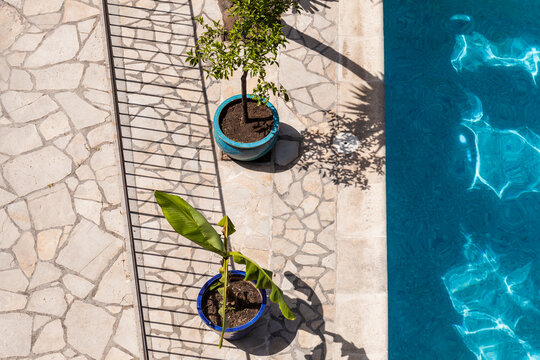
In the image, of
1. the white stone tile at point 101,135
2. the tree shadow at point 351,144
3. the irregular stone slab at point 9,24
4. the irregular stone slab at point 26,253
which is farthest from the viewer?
the irregular stone slab at point 9,24

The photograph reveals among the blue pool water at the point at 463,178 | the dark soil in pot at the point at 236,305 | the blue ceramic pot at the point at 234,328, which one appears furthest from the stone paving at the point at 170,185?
the blue pool water at the point at 463,178

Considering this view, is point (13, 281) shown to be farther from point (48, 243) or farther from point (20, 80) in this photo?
point (20, 80)

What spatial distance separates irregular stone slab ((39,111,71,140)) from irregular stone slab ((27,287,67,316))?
2536mm

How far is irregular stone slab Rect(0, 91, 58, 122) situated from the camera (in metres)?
9.40

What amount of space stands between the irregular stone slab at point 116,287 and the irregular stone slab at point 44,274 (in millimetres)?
702

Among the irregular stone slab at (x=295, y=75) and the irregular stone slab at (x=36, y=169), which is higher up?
the irregular stone slab at (x=295, y=75)

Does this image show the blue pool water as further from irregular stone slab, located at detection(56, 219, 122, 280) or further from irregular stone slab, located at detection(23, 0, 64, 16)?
irregular stone slab, located at detection(23, 0, 64, 16)

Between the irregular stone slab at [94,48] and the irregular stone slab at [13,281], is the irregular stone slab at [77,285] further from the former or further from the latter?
the irregular stone slab at [94,48]

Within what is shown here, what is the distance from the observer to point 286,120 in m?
9.41

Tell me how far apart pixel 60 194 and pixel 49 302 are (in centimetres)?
169

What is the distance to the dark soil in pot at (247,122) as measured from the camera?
8.67m

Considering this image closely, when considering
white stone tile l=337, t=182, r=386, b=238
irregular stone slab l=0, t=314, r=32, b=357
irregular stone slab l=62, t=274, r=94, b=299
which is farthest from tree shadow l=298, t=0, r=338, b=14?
irregular stone slab l=0, t=314, r=32, b=357

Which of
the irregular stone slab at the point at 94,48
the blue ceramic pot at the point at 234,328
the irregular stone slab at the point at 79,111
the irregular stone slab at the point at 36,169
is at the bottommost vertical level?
the blue ceramic pot at the point at 234,328

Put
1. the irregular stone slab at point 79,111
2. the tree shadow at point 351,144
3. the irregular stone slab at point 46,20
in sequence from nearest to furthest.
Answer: the tree shadow at point 351,144, the irregular stone slab at point 79,111, the irregular stone slab at point 46,20
